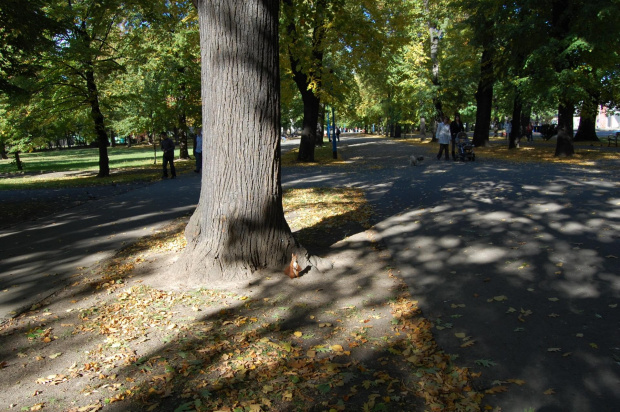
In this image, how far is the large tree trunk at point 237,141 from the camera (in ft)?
16.8

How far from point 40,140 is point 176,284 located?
2086 centimetres

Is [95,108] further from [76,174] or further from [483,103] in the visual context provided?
[483,103]

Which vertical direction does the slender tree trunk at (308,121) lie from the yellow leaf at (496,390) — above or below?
above

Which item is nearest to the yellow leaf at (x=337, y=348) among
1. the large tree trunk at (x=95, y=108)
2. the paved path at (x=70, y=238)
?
the paved path at (x=70, y=238)

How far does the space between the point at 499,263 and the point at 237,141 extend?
135 inches

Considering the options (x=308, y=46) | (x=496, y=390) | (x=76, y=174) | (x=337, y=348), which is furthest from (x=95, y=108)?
(x=496, y=390)

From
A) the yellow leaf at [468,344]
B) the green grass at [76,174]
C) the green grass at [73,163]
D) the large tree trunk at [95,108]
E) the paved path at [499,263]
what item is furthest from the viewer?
the green grass at [73,163]

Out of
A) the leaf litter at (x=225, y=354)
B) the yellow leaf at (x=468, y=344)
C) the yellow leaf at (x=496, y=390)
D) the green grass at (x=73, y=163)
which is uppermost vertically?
the green grass at (x=73, y=163)

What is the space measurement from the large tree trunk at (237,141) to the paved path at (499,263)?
1.87m

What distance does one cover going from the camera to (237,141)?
5.23m

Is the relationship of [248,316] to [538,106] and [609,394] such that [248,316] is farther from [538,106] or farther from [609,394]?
[538,106]

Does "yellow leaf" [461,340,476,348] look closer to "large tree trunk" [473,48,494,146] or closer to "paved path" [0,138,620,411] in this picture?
"paved path" [0,138,620,411]

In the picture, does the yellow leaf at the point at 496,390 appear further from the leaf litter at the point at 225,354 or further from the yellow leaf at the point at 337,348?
the yellow leaf at the point at 337,348

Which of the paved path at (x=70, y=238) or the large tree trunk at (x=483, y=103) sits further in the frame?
the large tree trunk at (x=483, y=103)
